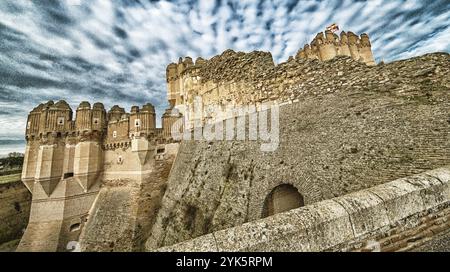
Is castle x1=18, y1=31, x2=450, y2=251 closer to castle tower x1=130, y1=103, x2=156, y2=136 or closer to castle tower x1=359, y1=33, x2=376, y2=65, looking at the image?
castle tower x1=130, y1=103, x2=156, y2=136

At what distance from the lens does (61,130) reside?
48.9 feet

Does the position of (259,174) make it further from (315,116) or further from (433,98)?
(433,98)

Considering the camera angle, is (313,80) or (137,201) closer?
(313,80)

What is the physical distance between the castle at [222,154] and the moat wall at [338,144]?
3 cm

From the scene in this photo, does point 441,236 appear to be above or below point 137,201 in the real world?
above

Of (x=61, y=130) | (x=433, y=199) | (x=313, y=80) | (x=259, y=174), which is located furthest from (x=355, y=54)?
(x=61, y=130)

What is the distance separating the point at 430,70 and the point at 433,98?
3.11 ft

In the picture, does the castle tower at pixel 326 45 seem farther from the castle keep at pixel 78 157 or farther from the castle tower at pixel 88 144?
the castle tower at pixel 88 144

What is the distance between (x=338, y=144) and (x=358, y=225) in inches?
162

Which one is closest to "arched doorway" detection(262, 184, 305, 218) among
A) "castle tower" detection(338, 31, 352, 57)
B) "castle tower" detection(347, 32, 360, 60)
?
"castle tower" detection(338, 31, 352, 57)

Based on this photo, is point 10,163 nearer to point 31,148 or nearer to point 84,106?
point 31,148

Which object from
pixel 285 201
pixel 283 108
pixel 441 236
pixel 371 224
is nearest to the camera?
pixel 371 224

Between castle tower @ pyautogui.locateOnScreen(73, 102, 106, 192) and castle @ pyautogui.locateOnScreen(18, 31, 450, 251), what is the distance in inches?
3.0

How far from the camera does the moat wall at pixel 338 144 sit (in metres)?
4.57
